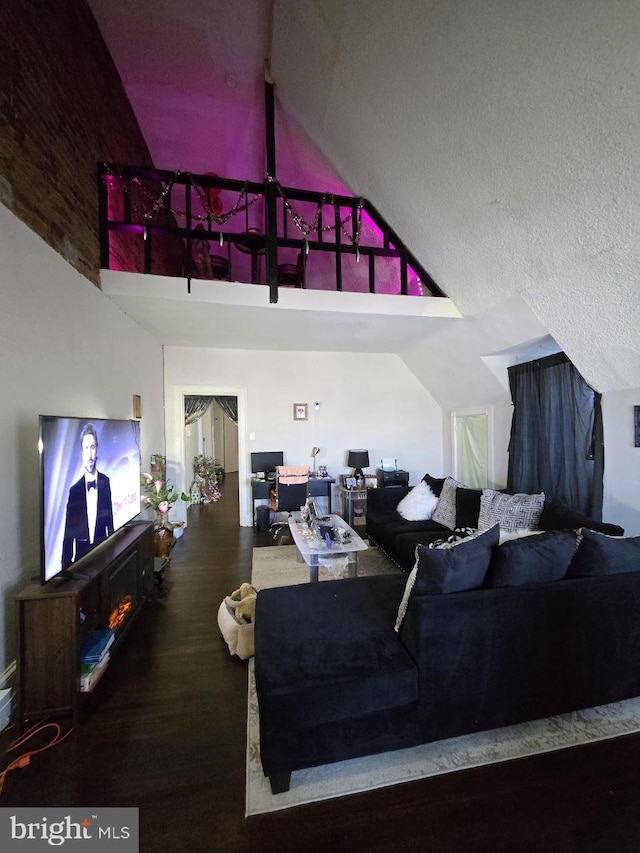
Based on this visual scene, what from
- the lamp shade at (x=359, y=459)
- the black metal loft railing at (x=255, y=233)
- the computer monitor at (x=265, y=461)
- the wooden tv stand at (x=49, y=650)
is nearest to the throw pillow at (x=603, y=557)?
the wooden tv stand at (x=49, y=650)

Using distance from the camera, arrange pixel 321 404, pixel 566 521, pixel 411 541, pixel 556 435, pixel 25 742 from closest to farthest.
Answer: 1. pixel 25 742
2. pixel 566 521
3. pixel 411 541
4. pixel 556 435
5. pixel 321 404

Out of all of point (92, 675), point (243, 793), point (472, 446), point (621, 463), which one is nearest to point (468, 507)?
point (621, 463)

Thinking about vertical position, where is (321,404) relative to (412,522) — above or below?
above

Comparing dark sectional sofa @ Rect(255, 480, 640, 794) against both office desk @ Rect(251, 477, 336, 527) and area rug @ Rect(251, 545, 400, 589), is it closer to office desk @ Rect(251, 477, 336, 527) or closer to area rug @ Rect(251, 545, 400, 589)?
area rug @ Rect(251, 545, 400, 589)

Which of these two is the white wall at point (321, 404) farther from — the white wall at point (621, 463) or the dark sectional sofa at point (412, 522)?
the white wall at point (621, 463)

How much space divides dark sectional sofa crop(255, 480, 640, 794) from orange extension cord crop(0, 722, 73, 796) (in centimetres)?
105

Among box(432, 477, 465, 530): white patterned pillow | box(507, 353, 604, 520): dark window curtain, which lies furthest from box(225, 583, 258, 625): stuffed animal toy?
box(507, 353, 604, 520): dark window curtain

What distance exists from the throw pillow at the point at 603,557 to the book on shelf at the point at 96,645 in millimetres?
2647

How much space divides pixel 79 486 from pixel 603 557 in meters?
3.01

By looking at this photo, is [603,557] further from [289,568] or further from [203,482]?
[203,482]

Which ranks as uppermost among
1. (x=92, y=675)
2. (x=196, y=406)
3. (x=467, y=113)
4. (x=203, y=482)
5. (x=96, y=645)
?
(x=467, y=113)

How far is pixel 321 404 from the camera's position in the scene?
513cm

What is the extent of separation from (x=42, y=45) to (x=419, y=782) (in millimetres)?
4529

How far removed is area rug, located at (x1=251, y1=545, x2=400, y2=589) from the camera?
10.1ft
